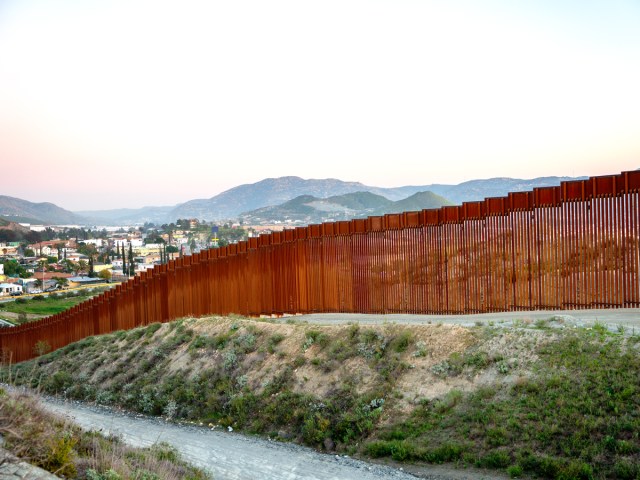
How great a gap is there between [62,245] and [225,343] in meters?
132

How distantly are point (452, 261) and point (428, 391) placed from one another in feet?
15.7

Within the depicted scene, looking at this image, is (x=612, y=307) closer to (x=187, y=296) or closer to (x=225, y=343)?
(x=225, y=343)

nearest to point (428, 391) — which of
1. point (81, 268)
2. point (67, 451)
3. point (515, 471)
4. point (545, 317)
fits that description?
point (515, 471)

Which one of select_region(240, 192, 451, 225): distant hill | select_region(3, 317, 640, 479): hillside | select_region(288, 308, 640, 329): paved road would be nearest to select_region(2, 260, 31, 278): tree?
select_region(240, 192, 451, 225): distant hill

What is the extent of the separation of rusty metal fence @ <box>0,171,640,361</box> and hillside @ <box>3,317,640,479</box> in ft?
6.61

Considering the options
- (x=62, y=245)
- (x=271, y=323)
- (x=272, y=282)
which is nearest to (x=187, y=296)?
(x=272, y=282)

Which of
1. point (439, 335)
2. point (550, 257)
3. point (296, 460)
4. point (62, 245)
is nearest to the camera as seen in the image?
point (296, 460)

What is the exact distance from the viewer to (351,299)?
17453 mm

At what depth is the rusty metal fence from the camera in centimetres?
1247

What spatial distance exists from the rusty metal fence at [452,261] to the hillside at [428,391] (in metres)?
2.02

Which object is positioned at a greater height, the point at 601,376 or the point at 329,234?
the point at 329,234

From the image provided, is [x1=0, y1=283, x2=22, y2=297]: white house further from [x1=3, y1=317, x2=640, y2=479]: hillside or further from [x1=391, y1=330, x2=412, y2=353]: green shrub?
[x1=391, y1=330, x2=412, y2=353]: green shrub

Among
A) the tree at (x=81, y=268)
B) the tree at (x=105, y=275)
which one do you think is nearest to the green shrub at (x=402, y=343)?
the tree at (x=105, y=275)

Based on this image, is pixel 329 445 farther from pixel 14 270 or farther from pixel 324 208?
pixel 324 208
